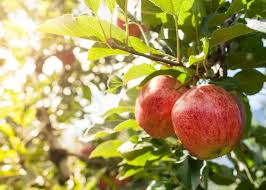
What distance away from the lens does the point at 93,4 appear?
3.73 ft

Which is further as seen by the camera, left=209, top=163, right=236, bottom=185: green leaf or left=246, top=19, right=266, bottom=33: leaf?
left=209, top=163, right=236, bottom=185: green leaf

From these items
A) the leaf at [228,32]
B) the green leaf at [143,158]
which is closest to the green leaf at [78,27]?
the leaf at [228,32]

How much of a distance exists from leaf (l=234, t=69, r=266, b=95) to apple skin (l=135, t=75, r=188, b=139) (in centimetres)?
24

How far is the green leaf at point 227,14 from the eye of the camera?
3.98ft

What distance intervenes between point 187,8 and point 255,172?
4.34 feet

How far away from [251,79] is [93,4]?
618 mm

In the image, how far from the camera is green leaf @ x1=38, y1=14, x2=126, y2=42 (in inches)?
45.5

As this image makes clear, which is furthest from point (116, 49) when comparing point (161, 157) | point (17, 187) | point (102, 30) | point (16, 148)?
point (17, 187)

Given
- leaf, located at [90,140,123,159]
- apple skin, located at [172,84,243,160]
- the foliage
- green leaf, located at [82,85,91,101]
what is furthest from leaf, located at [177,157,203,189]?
green leaf, located at [82,85,91,101]

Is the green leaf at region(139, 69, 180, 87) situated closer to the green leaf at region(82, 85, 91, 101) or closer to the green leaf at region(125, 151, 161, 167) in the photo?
the green leaf at region(125, 151, 161, 167)

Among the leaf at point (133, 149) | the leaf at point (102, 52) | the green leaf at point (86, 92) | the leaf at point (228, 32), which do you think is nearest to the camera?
the leaf at point (228, 32)

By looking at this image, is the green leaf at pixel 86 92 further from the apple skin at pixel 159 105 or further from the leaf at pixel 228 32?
the leaf at pixel 228 32

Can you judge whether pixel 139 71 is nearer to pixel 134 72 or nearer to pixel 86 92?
pixel 134 72

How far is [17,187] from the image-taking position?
8.31ft
